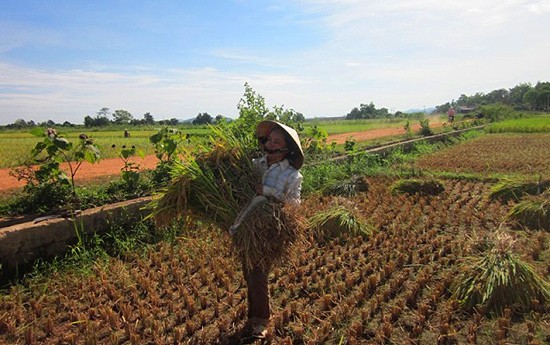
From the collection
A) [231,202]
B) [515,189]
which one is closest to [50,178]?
[231,202]

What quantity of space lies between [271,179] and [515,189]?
623 cm

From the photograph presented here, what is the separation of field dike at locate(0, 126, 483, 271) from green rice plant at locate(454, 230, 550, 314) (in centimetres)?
337

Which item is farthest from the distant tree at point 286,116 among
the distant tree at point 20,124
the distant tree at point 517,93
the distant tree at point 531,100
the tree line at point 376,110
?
the distant tree at point 517,93

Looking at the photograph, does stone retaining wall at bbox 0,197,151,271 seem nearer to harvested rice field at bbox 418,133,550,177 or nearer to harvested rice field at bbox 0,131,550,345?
harvested rice field at bbox 0,131,550,345

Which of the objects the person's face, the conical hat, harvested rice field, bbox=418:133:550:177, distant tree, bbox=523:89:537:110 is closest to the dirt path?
the conical hat

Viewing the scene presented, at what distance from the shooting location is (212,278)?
4.52m

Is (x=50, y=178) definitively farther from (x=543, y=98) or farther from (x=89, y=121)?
(x=543, y=98)

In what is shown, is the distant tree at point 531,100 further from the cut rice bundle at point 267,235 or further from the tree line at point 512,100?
the cut rice bundle at point 267,235

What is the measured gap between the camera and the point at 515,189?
7.54m

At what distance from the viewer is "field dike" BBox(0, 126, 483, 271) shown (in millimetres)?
4305

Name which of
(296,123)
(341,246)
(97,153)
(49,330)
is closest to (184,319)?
(49,330)

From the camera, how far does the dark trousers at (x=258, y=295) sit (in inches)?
129

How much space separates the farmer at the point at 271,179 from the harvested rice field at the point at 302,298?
0.62 ft

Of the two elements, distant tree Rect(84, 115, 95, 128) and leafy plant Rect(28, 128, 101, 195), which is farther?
distant tree Rect(84, 115, 95, 128)
